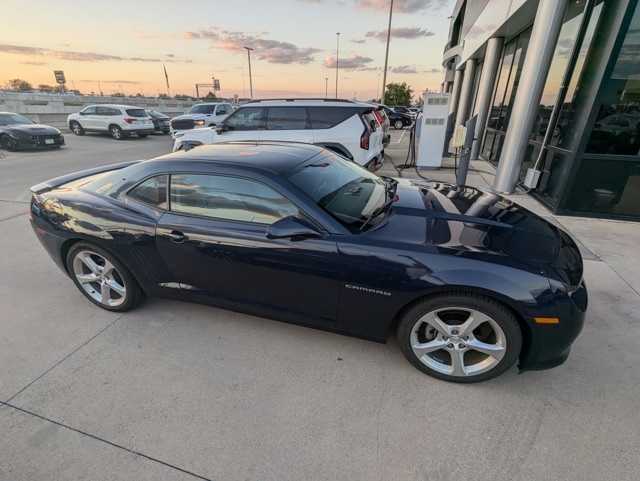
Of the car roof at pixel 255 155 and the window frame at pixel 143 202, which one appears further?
the window frame at pixel 143 202

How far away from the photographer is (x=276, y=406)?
2061 millimetres

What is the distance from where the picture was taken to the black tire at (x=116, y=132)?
51.0 ft

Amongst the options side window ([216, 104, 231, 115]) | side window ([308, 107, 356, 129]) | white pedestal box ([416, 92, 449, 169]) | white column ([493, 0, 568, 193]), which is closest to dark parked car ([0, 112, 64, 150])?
side window ([216, 104, 231, 115])

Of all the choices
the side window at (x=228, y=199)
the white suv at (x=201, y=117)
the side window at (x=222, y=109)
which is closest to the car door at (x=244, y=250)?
the side window at (x=228, y=199)

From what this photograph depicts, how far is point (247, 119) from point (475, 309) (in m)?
6.76

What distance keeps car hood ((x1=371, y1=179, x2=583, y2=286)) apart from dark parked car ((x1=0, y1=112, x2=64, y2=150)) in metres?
13.8

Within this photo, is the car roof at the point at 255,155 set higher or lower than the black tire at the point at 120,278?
higher

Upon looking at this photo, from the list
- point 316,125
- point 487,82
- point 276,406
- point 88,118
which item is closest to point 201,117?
point 88,118

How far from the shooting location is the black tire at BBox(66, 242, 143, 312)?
2770 millimetres

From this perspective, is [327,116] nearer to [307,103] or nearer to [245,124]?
[307,103]

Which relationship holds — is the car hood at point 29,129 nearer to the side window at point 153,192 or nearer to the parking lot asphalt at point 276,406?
the parking lot asphalt at point 276,406

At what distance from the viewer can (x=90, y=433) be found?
1.90m

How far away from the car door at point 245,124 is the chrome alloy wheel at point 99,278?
495 cm

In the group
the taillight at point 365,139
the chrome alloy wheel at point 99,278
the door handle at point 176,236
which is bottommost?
the chrome alloy wheel at point 99,278
